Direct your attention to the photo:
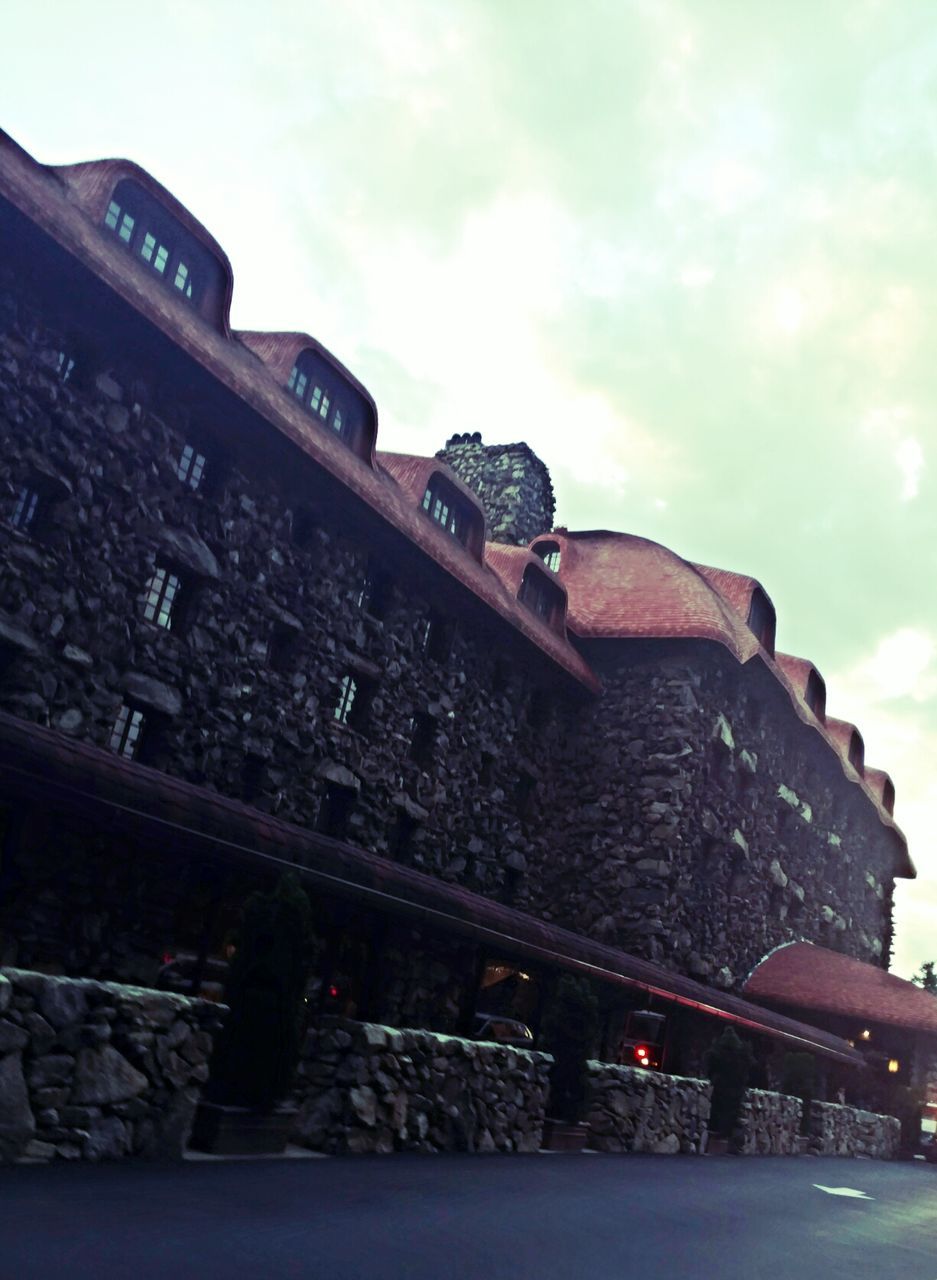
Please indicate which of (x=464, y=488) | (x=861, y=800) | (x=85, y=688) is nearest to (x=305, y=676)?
(x=85, y=688)

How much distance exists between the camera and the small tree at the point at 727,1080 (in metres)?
19.1

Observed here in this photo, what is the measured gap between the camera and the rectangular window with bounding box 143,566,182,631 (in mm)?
14180

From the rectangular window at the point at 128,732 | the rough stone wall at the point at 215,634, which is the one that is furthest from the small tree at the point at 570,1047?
the rectangular window at the point at 128,732

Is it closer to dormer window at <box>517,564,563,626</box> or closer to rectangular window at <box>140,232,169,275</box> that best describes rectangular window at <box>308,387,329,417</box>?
rectangular window at <box>140,232,169,275</box>

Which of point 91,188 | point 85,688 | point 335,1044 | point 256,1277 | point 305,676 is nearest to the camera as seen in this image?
point 256,1277

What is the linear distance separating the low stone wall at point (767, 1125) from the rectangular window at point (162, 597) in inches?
524

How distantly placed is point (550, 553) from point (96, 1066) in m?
22.6

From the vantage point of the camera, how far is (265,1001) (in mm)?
9516

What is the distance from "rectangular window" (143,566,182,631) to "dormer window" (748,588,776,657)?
60.3ft

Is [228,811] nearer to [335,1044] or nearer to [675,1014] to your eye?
[335,1044]

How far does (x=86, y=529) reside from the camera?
1309cm

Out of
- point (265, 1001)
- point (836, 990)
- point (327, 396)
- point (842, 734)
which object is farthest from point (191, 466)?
point (842, 734)

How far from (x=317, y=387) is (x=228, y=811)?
9323mm

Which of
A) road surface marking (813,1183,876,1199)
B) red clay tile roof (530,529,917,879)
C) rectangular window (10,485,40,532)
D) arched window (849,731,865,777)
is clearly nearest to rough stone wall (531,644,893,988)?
red clay tile roof (530,529,917,879)
